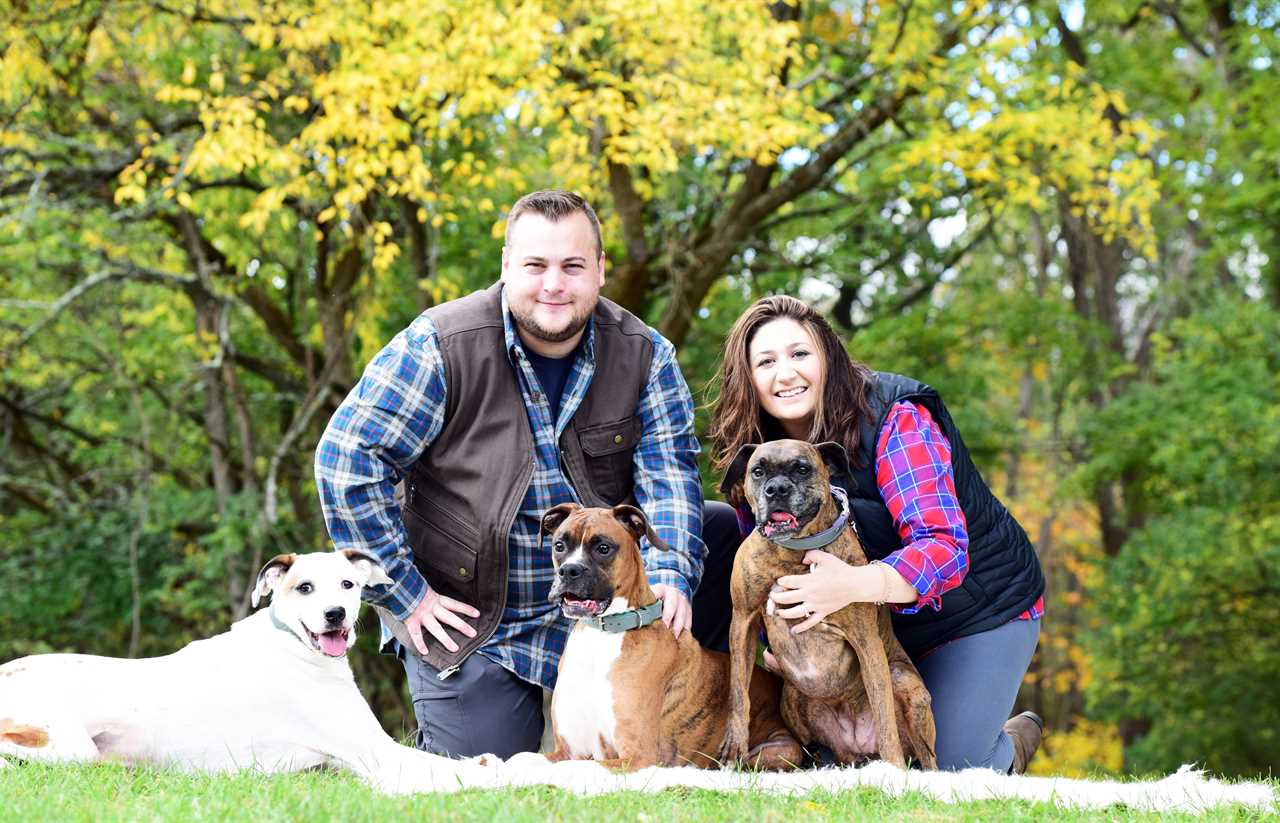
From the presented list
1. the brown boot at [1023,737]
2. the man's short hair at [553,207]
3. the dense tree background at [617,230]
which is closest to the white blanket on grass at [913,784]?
the brown boot at [1023,737]

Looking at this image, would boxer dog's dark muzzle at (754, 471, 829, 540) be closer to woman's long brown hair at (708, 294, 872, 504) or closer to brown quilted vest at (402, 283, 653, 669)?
woman's long brown hair at (708, 294, 872, 504)

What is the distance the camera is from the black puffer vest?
4664 mm

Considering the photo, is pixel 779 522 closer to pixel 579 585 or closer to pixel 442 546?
pixel 579 585

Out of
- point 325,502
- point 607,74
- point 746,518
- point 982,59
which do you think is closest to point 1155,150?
point 982,59

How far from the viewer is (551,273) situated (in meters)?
4.76

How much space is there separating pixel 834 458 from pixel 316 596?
75.4 inches

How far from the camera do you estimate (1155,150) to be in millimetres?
16641

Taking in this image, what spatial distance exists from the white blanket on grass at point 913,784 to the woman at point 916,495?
2.25ft

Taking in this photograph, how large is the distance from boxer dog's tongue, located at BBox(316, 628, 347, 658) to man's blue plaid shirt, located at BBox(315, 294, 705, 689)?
0.45m

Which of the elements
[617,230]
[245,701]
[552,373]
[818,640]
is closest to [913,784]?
[818,640]

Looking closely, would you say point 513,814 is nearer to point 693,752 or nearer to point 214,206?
point 693,752

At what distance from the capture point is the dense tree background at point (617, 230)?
30.3 ft

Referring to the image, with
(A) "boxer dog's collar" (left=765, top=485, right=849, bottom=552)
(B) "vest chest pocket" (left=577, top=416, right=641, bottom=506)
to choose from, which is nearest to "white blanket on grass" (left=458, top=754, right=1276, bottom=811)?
(A) "boxer dog's collar" (left=765, top=485, right=849, bottom=552)

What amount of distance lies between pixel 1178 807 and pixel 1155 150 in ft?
48.5
